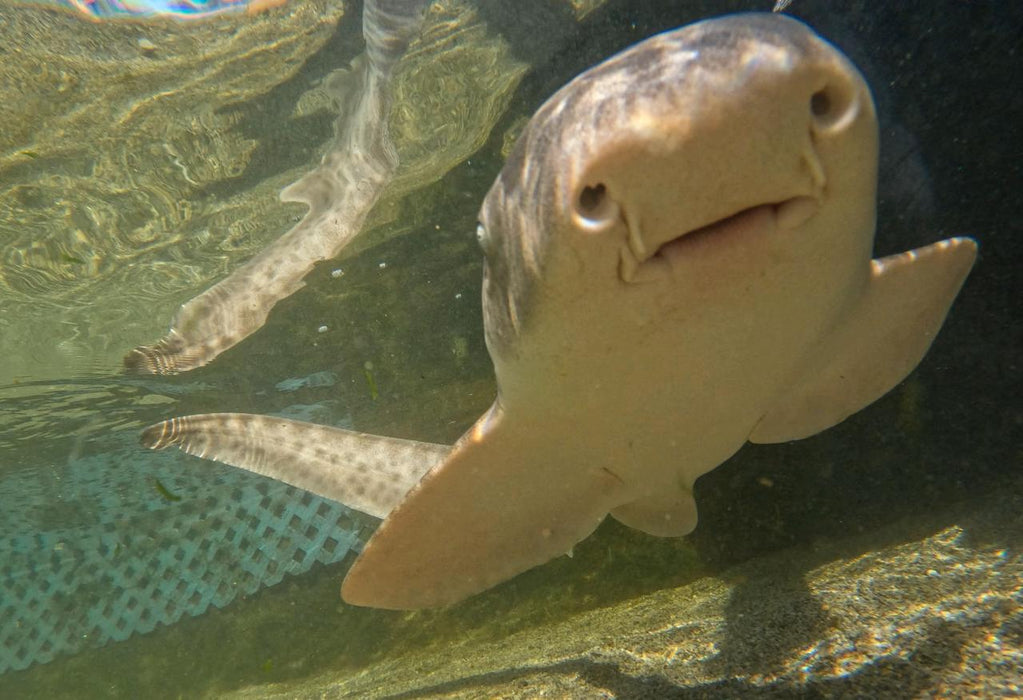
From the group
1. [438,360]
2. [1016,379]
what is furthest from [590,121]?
[438,360]

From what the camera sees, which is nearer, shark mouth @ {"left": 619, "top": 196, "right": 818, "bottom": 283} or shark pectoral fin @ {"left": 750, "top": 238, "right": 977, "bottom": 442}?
shark mouth @ {"left": 619, "top": 196, "right": 818, "bottom": 283}

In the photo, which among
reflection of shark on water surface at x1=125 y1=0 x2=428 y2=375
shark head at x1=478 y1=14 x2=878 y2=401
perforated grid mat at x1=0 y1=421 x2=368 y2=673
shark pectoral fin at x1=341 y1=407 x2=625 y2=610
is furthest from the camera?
perforated grid mat at x1=0 y1=421 x2=368 y2=673

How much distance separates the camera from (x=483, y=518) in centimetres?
322

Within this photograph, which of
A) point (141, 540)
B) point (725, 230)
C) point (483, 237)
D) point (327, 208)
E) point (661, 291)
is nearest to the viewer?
point (725, 230)

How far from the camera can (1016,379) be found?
5.17 meters

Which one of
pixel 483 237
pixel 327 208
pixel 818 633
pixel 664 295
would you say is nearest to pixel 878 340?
pixel 818 633

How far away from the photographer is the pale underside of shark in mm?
1355

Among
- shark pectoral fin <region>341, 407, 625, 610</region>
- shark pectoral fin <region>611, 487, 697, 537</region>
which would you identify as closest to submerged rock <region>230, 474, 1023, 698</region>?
shark pectoral fin <region>611, 487, 697, 537</region>

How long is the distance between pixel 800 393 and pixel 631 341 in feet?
6.63

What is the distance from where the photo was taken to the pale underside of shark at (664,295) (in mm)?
1355

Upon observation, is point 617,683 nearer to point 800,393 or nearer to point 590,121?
point 800,393

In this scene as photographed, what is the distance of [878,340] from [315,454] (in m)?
4.07

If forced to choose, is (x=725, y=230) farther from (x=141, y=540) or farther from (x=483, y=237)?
(x=141, y=540)

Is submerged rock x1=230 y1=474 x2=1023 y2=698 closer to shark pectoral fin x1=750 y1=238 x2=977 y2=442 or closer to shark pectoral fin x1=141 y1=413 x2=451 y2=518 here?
shark pectoral fin x1=750 y1=238 x2=977 y2=442
